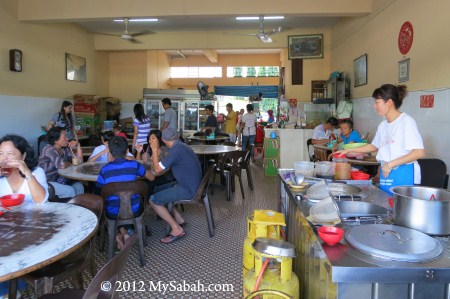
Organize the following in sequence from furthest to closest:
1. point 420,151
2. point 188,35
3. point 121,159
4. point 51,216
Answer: point 188,35 < point 121,159 < point 420,151 < point 51,216

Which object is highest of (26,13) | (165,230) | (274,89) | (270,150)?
(26,13)

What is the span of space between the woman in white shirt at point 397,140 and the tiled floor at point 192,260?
1451mm

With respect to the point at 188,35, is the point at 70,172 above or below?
below

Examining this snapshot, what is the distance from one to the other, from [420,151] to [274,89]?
37.0 ft

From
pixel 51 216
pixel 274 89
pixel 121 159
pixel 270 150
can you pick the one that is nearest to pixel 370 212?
pixel 51 216

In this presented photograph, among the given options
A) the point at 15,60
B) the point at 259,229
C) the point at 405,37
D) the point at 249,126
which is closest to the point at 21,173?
the point at 259,229

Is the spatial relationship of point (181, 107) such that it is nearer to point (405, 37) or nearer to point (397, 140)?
point (405, 37)

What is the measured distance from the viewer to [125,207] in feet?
10.4

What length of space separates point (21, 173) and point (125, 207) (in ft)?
3.26

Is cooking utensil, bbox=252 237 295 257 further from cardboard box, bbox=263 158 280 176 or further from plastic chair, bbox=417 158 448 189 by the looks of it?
cardboard box, bbox=263 158 280 176

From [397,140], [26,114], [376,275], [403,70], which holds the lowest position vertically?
[376,275]

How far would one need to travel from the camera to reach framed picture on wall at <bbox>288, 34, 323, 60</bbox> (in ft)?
31.1

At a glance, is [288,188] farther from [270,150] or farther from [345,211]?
[270,150]

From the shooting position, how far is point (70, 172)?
3.74m
